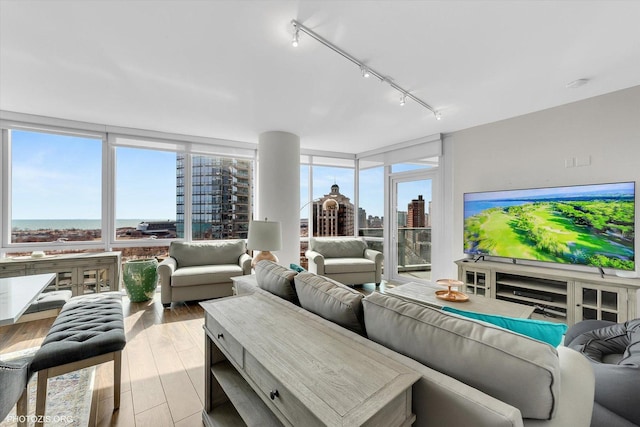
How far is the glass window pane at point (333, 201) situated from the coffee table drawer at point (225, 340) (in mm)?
4143

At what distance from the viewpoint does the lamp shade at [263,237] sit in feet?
11.6

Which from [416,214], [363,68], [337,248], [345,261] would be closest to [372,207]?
[416,214]

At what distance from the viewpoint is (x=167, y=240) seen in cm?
455

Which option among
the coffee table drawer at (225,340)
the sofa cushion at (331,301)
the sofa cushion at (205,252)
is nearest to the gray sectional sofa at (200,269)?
the sofa cushion at (205,252)

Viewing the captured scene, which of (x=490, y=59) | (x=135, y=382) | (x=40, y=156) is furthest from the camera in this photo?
(x=40, y=156)

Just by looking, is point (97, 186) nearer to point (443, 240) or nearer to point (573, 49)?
point (443, 240)

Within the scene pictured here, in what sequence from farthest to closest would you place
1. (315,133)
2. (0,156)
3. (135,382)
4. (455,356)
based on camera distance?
(315,133), (0,156), (135,382), (455,356)

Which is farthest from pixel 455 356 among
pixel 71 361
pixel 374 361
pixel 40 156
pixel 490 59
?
pixel 40 156

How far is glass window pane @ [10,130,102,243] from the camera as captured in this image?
12.4ft

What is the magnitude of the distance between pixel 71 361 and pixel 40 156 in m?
3.88

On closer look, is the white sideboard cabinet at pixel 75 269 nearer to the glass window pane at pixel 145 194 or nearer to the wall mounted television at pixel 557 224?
the glass window pane at pixel 145 194

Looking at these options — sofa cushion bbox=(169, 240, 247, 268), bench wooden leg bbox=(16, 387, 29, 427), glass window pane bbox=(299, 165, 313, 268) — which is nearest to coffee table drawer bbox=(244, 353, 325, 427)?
bench wooden leg bbox=(16, 387, 29, 427)

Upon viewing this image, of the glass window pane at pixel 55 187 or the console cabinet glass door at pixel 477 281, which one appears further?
the glass window pane at pixel 55 187

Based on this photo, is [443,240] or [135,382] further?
[443,240]
